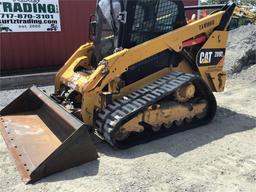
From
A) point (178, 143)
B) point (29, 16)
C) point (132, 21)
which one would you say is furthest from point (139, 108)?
point (29, 16)

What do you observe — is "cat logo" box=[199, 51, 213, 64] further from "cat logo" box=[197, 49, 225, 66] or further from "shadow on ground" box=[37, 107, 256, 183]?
"shadow on ground" box=[37, 107, 256, 183]

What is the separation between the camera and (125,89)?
18.5 ft

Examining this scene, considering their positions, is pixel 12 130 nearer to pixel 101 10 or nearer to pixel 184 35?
pixel 101 10

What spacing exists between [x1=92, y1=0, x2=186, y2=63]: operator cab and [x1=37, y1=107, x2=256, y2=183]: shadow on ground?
1.53 metres

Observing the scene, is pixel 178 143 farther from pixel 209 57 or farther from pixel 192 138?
pixel 209 57

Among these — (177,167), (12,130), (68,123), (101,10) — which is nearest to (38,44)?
(101,10)

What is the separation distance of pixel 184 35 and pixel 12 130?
301 cm

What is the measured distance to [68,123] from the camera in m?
4.82

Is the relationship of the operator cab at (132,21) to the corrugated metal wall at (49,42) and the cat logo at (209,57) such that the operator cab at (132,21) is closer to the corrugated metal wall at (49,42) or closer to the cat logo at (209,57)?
the cat logo at (209,57)

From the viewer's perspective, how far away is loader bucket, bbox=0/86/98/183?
171 inches

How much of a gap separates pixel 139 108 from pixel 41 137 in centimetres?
140

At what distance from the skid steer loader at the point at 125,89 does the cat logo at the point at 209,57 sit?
0.02 meters

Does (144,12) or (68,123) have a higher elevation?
(144,12)

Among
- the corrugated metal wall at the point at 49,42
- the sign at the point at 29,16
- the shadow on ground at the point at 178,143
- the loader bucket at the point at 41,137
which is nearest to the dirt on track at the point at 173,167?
the shadow on ground at the point at 178,143
